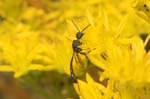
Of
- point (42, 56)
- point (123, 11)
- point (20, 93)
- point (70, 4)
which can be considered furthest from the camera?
point (20, 93)

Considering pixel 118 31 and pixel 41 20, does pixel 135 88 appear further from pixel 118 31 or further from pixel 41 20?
pixel 41 20

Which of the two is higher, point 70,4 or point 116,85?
point 70,4

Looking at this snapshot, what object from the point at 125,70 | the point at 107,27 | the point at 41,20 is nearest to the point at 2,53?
the point at 41,20

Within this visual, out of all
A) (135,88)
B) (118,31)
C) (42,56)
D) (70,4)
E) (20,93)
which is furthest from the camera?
(20,93)

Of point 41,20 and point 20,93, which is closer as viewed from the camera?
point 41,20

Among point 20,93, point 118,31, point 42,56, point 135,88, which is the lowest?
point 135,88

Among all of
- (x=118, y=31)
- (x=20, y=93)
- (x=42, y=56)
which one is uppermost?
(x=20, y=93)

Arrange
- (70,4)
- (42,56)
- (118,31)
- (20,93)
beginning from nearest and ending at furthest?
1. (118,31)
2. (42,56)
3. (70,4)
4. (20,93)

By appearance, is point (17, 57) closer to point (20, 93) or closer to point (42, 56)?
point (42, 56)

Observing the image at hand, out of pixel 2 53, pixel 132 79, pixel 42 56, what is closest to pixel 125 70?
pixel 132 79
